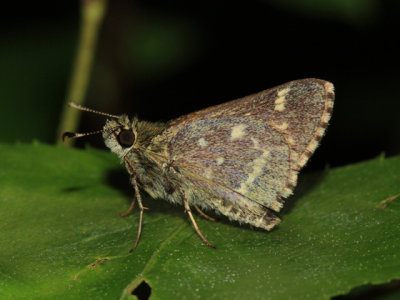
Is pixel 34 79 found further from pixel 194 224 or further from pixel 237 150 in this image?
pixel 194 224

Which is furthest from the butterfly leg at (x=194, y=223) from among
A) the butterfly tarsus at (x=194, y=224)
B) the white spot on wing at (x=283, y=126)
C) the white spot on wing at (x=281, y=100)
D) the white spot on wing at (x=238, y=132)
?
the white spot on wing at (x=281, y=100)

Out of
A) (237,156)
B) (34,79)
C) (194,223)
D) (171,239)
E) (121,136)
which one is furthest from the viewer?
(34,79)

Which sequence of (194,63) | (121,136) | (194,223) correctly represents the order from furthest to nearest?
(194,63)
(121,136)
(194,223)

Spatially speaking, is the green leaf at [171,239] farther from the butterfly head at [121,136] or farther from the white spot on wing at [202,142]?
the white spot on wing at [202,142]

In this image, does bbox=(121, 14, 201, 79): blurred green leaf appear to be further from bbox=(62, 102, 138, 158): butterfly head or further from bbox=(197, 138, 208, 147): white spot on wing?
bbox=(197, 138, 208, 147): white spot on wing

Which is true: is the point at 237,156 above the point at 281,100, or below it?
below

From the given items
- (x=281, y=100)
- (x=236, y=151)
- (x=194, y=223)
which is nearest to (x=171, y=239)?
(x=194, y=223)
